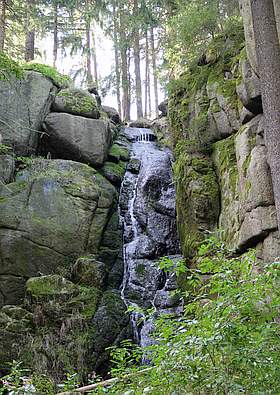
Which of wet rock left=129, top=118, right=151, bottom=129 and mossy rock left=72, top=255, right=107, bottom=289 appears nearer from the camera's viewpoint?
mossy rock left=72, top=255, right=107, bottom=289

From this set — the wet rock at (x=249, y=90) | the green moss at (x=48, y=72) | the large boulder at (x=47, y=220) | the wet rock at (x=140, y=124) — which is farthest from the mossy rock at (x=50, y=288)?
the wet rock at (x=140, y=124)

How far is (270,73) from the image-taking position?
279 inches

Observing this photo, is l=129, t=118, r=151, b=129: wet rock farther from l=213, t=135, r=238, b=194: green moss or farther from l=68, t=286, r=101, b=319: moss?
l=68, t=286, r=101, b=319: moss

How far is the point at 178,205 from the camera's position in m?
11.6

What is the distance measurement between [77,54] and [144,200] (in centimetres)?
1207

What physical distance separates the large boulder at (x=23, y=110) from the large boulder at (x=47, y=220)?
0.94m

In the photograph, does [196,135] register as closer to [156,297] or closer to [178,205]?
[178,205]

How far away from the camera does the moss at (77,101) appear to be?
14.4 meters

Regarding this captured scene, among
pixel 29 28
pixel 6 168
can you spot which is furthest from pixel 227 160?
pixel 29 28

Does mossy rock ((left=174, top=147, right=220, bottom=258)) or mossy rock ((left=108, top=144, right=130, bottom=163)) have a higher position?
mossy rock ((left=108, top=144, right=130, bottom=163))

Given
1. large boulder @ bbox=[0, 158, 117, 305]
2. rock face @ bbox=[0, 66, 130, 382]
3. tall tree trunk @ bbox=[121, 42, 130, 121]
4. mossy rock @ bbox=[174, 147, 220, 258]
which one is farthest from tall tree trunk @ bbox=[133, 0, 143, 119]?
mossy rock @ bbox=[174, 147, 220, 258]

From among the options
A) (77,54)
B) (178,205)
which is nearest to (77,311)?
(178,205)

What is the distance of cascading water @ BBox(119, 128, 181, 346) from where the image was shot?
10699 millimetres

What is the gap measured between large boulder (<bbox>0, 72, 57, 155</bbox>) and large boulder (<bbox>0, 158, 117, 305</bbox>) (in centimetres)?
94
